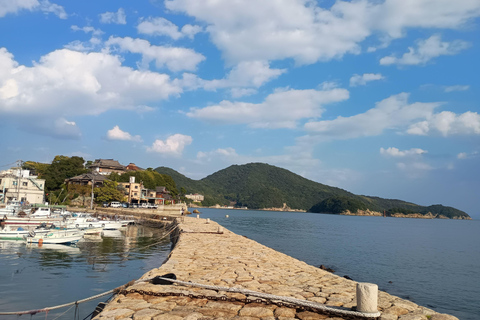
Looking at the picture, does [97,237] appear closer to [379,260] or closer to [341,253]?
[341,253]

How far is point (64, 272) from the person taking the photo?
16375mm

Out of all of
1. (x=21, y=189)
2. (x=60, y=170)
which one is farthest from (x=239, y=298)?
(x=60, y=170)

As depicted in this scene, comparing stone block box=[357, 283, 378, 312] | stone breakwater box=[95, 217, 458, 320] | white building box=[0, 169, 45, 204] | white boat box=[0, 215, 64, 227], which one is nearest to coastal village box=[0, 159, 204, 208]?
white building box=[0, 169, 45, 204]

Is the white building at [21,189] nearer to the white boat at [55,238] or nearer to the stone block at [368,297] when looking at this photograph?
the white boat at [55,238]

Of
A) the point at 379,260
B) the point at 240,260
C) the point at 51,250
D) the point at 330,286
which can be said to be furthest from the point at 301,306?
the point at 379,260

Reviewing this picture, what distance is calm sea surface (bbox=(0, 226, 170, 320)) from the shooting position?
1148cm

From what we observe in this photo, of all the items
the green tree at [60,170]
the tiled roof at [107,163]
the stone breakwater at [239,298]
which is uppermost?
the tiled roof at [107,163]

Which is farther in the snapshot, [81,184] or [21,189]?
[81,184]

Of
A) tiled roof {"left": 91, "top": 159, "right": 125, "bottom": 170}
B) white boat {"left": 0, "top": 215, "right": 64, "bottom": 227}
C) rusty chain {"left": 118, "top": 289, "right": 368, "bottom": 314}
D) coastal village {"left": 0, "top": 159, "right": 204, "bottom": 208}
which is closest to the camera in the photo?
rusty chain {"left": 118, "top": 289, "right": 368, "bottom": 314}

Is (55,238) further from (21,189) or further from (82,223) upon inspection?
(21,189)

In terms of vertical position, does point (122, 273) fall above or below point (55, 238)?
below

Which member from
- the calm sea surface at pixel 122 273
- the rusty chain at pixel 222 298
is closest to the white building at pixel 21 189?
the calm sea surface at pixel 122 273

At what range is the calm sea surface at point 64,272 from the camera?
11484mm

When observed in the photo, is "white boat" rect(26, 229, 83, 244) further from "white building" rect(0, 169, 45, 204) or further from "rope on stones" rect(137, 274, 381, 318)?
"white building" rect(0, 169, 45, 204)
